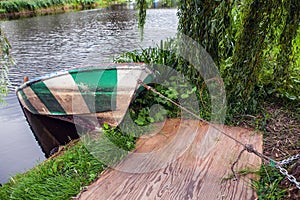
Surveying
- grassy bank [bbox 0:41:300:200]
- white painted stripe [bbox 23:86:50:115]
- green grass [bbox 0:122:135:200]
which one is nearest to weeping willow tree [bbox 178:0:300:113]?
grassy bank [bbox 0:41:300:200]

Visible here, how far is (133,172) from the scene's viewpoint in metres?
1.99

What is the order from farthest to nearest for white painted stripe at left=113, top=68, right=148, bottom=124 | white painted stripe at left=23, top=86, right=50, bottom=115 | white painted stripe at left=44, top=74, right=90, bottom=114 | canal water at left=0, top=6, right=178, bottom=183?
1. canal water at left=0, top=6, right=178, bottom=183
2. white painted stripe at left=23, top=86, right=50, bottom=115
3. white painted stripe at left=44, top=74, right=90, bottom=114
4. white painted stripe at left=113, top=68, right=148, bottom=124

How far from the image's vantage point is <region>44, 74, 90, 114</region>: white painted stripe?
2.88 metres

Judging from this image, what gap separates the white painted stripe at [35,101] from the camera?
10.6 ft

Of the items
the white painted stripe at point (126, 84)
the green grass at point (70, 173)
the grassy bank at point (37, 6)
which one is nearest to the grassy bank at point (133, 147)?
the green grass at point (70, 173)

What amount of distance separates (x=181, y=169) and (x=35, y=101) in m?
2.10

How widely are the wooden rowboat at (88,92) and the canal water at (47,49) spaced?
66 cm

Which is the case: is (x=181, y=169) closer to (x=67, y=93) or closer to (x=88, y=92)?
(x=88, y=92)

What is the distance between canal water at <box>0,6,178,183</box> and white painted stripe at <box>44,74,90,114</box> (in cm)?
80

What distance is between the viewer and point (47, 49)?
8.13 metres

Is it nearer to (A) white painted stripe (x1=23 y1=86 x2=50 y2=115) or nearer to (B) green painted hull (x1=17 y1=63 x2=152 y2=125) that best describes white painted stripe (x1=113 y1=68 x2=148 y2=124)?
(B) green painted hull (x1=17 y1=63 x2=152 y2=125)

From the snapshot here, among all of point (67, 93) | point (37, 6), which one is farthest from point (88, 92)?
point (37, 6)

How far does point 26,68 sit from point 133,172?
533 centimetres

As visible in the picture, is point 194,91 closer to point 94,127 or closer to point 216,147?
point 216,147
